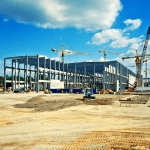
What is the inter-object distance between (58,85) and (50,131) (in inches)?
2047

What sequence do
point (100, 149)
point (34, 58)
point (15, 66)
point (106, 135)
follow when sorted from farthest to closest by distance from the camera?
point (15, 66)
point (34, 58)
point (106, 135)
point (100, 149)

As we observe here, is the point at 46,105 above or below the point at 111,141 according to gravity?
below

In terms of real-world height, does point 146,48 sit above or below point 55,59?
above

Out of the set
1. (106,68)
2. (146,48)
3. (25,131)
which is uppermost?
(146,48)

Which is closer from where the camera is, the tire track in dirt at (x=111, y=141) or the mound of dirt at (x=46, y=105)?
the tire track in dirt at (x=111, y=141)

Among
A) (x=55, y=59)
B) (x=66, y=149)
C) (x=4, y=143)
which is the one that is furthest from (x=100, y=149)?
(x=55, y=59)

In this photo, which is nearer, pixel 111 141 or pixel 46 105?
pixel 111 141

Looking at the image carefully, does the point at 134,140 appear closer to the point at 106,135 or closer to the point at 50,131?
the point at 106,135

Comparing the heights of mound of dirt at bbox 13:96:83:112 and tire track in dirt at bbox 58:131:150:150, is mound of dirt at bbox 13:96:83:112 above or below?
below

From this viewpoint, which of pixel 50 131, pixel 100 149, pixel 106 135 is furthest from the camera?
pixel 50 131

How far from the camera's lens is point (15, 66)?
6081 centimetres

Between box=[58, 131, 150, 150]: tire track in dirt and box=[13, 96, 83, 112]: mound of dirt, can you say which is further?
box=[13, 96, 83, 112]: mound of dirt

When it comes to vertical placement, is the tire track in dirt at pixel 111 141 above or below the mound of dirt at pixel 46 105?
above

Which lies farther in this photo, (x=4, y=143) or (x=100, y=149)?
(x=4, y=143)
